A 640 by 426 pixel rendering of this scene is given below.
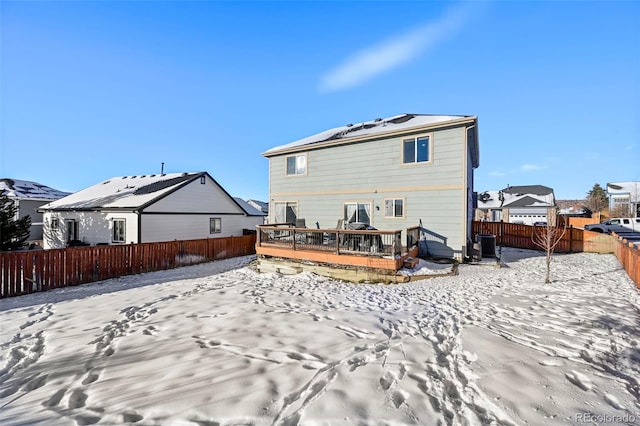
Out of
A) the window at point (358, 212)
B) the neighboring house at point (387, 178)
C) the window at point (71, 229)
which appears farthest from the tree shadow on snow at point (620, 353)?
the window at point (71, 229)

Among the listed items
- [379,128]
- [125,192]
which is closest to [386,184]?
[379,128]

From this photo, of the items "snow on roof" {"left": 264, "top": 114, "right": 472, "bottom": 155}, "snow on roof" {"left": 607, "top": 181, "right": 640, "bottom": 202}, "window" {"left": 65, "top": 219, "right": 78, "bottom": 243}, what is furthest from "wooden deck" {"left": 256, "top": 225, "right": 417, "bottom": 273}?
"snow on roof" {"left": 607, "top": 181, "right": 640, "bottom": 202}

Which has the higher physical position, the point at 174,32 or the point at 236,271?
the point at 174,32

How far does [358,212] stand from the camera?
13219 mm

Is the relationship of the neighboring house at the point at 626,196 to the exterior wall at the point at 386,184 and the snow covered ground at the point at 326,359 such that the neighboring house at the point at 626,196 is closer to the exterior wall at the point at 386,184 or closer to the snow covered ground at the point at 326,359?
the exterior wall at the point at 386,184

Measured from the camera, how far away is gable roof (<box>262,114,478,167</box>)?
36.6 feet

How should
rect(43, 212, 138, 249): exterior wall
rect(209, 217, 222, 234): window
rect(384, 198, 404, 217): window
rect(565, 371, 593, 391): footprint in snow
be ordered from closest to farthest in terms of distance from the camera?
rect(565, 371, 593, 391): footprint in snow, rect(384, 198, 404, 217): window, rect(43, 212, 138, 249): exterior wall, rect(209, 217, 222, 234): window

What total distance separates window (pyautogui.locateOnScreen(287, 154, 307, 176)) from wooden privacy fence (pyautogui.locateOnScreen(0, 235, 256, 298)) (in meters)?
5.90

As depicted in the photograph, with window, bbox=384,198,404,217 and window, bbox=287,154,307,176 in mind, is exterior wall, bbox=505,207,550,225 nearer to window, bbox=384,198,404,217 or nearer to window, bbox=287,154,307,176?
window, bbox=384,198,404,217

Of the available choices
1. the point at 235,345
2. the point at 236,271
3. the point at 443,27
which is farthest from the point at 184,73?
the point at 235,345

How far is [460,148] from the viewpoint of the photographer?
1073 cm

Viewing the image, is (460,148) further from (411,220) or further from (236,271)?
(236,271)

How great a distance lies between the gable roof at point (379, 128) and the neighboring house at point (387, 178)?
39 mm

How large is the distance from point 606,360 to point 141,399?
5.89 metres
